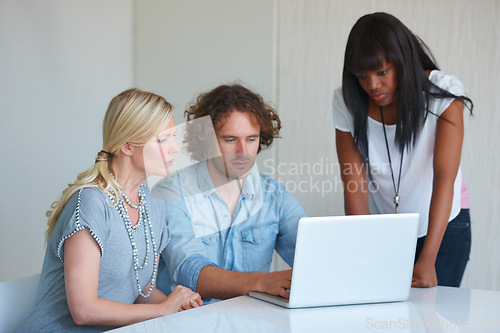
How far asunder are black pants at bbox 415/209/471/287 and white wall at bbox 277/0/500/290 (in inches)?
38.2

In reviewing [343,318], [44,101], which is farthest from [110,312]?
[44,101]

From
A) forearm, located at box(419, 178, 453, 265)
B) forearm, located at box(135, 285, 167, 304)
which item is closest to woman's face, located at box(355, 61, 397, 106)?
forearm, located at box(419, 178, 453, 265)

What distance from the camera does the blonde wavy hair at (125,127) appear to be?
1398mm

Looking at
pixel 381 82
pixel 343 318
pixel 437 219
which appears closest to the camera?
pixel 343 318

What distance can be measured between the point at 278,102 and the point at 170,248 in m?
1.55

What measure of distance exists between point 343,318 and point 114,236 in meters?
0.57

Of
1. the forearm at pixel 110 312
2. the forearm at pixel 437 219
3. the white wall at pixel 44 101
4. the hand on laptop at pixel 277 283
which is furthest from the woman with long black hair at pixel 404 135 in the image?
the white wall at pixel 44 101

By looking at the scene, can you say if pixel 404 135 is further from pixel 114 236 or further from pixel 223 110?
pixel 114 236

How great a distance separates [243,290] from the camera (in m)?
1.36

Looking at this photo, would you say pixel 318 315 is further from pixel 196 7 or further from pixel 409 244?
pixel 196 7

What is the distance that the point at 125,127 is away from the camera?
1423 millimetres

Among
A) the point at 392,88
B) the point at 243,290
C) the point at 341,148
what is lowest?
the point at 243,290

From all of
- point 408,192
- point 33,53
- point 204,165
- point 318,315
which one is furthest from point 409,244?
point 33,53

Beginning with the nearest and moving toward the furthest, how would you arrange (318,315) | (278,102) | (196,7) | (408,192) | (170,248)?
(318,315), (170,248), (408,192), (278,102), (196,7)
